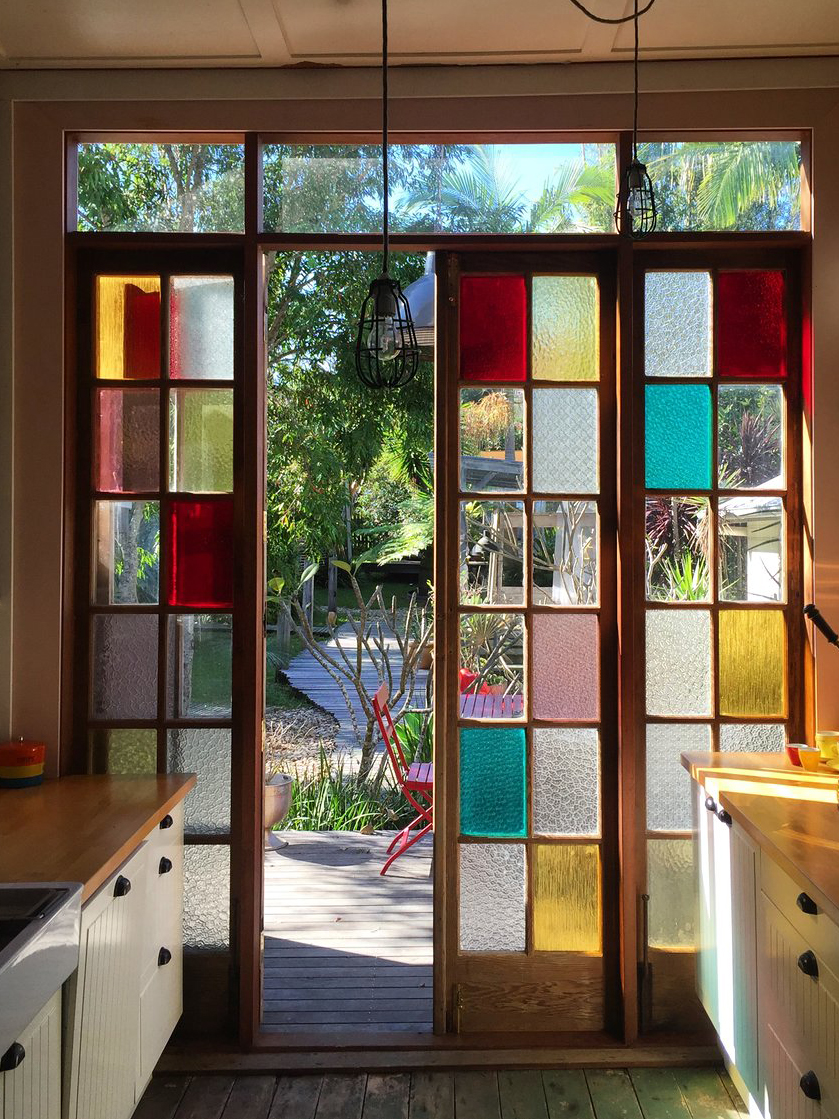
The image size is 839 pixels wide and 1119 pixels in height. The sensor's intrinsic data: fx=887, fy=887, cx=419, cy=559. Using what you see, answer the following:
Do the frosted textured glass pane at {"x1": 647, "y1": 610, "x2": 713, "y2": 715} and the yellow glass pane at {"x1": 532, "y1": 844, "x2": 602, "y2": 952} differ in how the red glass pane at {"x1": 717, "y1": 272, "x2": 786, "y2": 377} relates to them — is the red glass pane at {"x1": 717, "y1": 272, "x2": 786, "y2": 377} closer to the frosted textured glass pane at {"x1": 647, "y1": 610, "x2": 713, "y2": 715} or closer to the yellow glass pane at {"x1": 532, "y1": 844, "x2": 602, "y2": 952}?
the frosted textured glass pane at {"x1": 647, "y1": 610, "x2": 713, "y2": 715}

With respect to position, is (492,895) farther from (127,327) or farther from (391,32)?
(391,32)

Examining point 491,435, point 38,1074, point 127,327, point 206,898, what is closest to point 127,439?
point 127,327

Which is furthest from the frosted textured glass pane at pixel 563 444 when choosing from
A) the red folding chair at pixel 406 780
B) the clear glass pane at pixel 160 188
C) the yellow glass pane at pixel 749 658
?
the red folding chair at pixel 406 780

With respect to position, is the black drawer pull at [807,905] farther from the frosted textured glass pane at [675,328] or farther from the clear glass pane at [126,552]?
the clear glass pane at [126,552]

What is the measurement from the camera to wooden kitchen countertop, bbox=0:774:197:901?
1914 mm

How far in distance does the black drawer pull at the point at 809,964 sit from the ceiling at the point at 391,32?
2.49 metres

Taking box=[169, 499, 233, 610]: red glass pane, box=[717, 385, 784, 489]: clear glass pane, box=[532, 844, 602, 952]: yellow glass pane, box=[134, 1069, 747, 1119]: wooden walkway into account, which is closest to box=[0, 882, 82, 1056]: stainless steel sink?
box=[134, 1069, 747, 1119]: wooden walkway

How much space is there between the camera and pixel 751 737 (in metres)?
2.91

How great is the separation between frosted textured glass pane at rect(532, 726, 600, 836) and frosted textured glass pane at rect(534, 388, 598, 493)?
2.64 ft

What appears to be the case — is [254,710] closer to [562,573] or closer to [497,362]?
[562,573]

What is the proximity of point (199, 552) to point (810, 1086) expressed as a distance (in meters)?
2.18

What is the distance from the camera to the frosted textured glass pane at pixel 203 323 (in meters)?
2.94

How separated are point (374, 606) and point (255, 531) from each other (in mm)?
9587

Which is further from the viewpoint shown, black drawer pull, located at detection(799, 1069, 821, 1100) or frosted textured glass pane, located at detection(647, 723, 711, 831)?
frosted textured glass pane, located at detection(647, 723, 711, 831)
